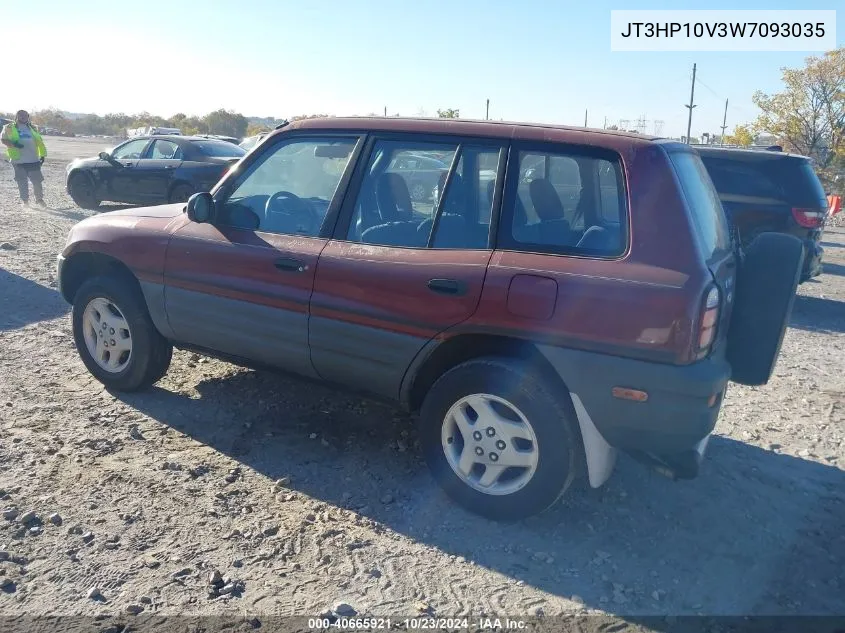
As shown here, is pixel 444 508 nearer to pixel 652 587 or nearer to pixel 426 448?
pixel 426 448

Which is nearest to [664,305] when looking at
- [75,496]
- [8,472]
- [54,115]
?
[75,496]

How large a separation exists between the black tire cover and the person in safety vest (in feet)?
→ 43.2

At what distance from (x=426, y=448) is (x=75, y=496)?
1706 millimetres

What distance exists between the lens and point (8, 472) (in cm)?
385

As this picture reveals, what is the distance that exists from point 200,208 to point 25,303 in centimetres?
380

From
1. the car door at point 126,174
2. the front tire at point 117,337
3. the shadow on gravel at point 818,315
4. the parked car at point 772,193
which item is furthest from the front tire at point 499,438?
the car door at point 126,174

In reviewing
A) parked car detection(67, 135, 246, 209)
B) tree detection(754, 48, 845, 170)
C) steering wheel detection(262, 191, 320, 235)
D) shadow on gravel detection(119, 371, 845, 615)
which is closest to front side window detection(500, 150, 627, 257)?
steering wheel detection(262, 191, 320, 235)

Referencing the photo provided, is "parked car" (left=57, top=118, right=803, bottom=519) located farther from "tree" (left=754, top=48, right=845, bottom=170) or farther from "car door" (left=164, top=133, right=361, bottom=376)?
"tree" (left=754, top=48, right=845, bottom=170)

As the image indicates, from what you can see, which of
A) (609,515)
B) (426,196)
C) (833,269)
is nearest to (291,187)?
(426,196)

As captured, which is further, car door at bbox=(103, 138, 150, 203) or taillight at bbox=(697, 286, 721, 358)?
car door at bbox=(103, 138, 150, 203)

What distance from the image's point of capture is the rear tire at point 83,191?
14.2m

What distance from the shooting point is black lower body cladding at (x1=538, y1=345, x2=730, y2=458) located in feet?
10.3

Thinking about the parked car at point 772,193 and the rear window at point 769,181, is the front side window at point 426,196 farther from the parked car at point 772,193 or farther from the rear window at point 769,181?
the rear window at point 769,181

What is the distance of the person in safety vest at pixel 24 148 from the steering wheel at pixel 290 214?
11072 mm
